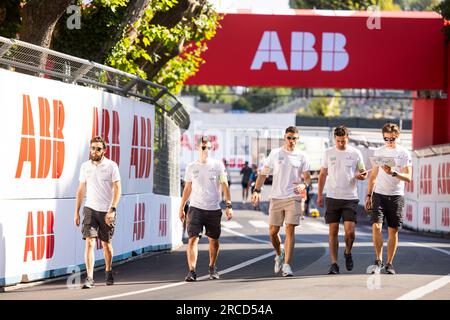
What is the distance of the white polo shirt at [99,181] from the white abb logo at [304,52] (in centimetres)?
2119

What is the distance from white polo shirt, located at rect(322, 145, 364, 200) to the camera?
1591cm

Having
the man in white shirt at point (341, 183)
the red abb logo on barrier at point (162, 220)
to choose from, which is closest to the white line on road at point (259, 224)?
the red abb logo on barrier at point (162, 220)

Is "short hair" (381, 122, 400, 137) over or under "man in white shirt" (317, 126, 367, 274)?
over

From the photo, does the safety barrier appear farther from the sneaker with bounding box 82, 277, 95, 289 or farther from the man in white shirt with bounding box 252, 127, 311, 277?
the man in white shirt with bounding box 252, 127, 311, 277

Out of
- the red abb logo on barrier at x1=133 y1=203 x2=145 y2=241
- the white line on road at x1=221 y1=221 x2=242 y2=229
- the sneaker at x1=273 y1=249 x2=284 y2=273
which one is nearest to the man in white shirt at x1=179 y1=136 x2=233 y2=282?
the sneaker at x1=273 y1=249 x2=284 y2=273

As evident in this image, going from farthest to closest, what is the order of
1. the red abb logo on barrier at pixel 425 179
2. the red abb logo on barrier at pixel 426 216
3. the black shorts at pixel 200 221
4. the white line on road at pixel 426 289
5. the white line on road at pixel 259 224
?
the white line on road at pixel 259 224, the red abb logo on barrier at pixel 425 179, the red abb logo on barrier at pixel 426 216, the black shorts at pixel 200 221, the white line on road at pixel 426 289

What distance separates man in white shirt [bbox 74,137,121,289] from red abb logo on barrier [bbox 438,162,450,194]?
17.5m

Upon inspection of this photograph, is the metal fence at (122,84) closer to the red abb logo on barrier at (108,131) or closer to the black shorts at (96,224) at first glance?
the red abb logo on barrier at (108,131)

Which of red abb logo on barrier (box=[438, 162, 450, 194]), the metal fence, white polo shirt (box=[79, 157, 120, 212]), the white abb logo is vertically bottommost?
white polo shirt (box=[79, 157, 120, 212])

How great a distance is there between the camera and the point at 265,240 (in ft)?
91.4

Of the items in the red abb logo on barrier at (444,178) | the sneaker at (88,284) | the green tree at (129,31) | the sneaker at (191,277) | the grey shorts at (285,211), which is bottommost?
the sneaker at (88,284)

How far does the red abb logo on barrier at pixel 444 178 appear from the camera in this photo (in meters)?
31.1
